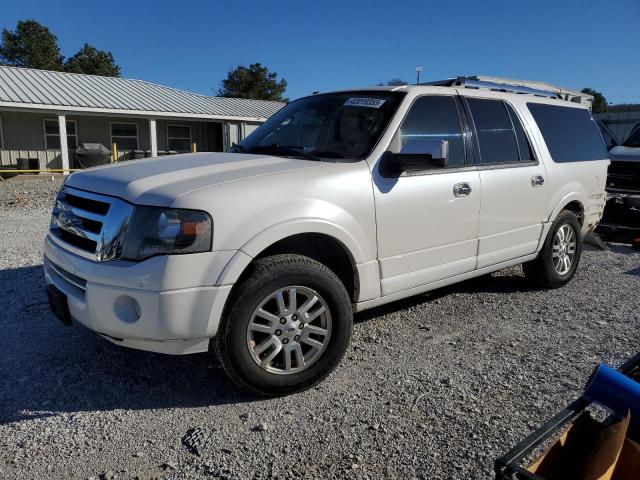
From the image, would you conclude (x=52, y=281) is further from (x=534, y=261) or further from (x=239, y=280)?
(x=534, y=261)

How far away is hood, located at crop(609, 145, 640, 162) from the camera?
29.7 feet

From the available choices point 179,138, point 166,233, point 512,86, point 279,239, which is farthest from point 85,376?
point 179,138

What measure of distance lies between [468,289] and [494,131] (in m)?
1.67

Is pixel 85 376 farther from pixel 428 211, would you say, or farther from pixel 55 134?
pixel 55 134

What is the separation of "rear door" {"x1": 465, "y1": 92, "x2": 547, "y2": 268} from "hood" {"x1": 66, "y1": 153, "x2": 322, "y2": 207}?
5.41 ft

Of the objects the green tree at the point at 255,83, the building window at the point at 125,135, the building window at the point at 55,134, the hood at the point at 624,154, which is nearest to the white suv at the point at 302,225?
the hood at the point at 624,154

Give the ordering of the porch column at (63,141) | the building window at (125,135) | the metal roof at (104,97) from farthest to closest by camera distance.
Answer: the building window at (125,135), the porch column at (63,141), the metal roof at (104,97)

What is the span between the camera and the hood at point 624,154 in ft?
29.7

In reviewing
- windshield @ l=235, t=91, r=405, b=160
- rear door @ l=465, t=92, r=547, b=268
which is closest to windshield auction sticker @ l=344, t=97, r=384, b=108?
windshield @ l=235, t=91, r=405, b=160

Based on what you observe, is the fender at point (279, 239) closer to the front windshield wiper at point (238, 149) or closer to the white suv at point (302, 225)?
the white suv at point (302, 225)

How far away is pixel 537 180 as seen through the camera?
15.6 ft

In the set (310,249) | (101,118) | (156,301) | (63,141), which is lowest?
(156,301)

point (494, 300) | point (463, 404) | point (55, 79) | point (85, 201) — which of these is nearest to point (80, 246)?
point (85, 201)

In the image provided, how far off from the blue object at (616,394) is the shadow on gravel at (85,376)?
6.34 ft
